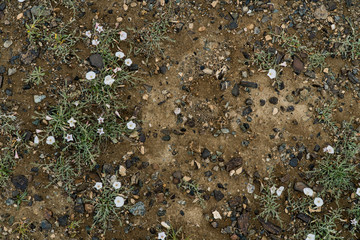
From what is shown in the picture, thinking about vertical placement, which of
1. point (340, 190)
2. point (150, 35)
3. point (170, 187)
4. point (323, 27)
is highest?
point (150, 35)

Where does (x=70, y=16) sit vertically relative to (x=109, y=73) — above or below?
above

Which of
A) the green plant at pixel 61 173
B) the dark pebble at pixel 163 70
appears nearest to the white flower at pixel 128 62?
the dark pebble at pixel 163 70

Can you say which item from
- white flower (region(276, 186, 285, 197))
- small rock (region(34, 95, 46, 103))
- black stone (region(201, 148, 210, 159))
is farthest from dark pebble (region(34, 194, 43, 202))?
white flower (region(276, 186, 285, 197))

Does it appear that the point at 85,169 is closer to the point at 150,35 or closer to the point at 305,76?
the point at 150,35

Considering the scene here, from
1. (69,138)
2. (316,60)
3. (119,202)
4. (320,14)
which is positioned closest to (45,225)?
(119,202)

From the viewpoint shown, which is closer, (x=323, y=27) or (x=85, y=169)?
(x=85, y=169)

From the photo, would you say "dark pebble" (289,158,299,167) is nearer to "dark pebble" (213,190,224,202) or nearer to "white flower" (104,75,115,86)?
"dark pebble" (213,190,224,202)

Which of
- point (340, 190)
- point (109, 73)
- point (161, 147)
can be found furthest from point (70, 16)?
point (340, 190)

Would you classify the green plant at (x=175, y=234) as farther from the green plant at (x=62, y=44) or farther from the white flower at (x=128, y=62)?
the green plant at (x=62, y=44)
